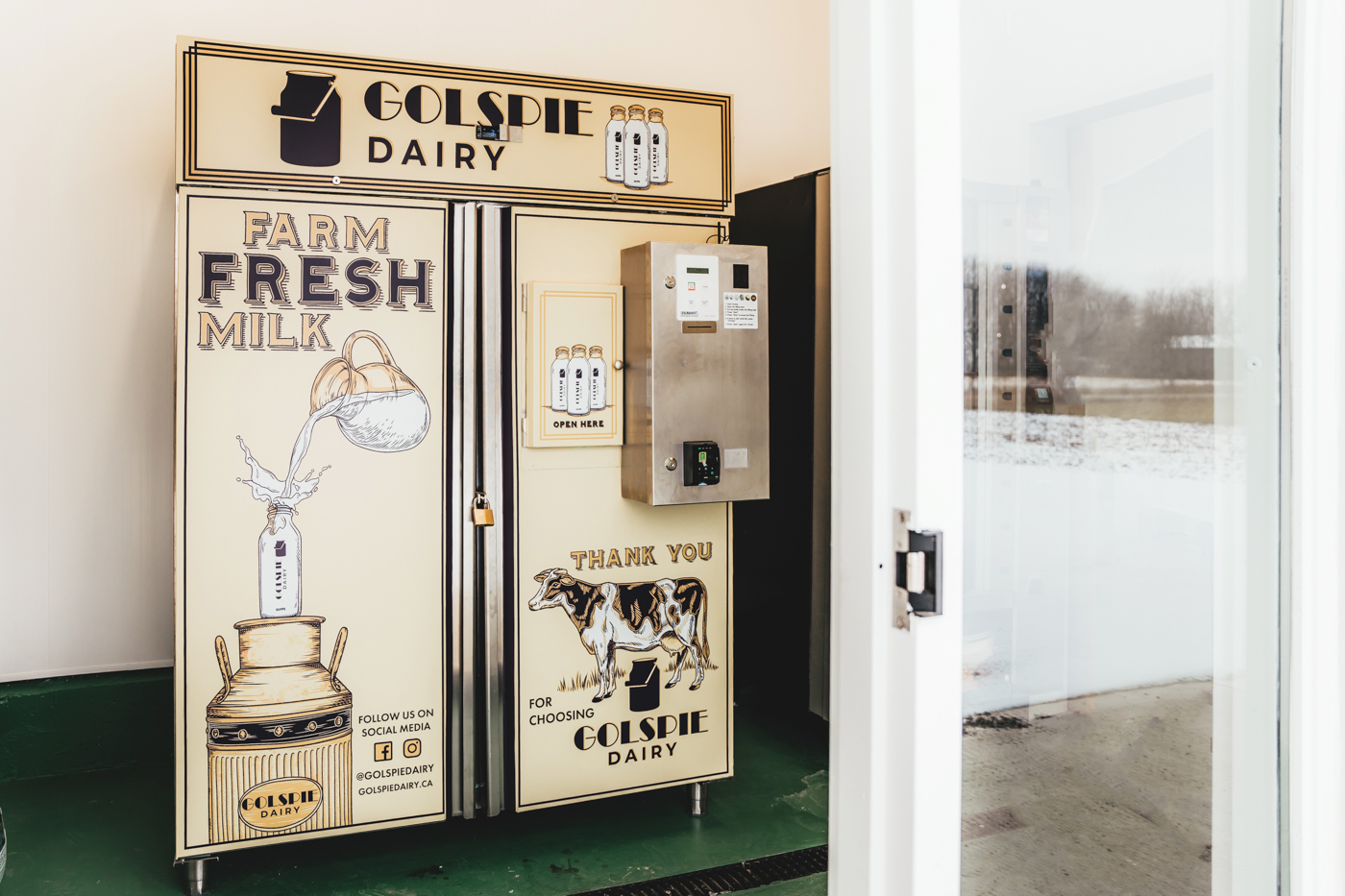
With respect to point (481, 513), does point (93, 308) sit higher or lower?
higher

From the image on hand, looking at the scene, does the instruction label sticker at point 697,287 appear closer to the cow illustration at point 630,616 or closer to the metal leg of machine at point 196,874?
the cow illustration at point 630,616

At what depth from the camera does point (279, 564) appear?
7.58 feet

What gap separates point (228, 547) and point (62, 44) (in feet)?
6.20

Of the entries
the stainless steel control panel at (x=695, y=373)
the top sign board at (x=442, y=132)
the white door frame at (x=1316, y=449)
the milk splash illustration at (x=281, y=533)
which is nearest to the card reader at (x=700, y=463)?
the stainless steel control panel at (x=695, y=373)

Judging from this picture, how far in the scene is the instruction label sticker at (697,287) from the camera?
2479 mm

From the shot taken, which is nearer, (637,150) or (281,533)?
(281,533)

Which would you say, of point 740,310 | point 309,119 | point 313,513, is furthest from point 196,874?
point 740,310

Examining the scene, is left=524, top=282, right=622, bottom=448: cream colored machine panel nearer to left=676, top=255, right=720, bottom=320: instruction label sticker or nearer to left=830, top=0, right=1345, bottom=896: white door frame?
left=676, top=255, right=720, bottom=320: instruction label sticker

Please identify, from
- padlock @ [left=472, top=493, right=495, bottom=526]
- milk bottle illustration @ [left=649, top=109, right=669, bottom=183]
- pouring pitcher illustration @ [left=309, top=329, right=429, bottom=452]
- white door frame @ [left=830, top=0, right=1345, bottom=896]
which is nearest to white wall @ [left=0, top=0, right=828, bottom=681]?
pouring pitcher illustration @ [left=309, top=329, right=429, bottom=452]

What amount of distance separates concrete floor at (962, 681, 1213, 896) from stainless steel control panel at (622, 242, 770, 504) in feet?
5.25

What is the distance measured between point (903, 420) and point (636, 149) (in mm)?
1939

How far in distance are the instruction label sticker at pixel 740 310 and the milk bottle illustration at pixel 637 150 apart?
16.5 inches

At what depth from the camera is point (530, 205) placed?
8.17 ft

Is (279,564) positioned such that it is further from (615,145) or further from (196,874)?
(615,145)
